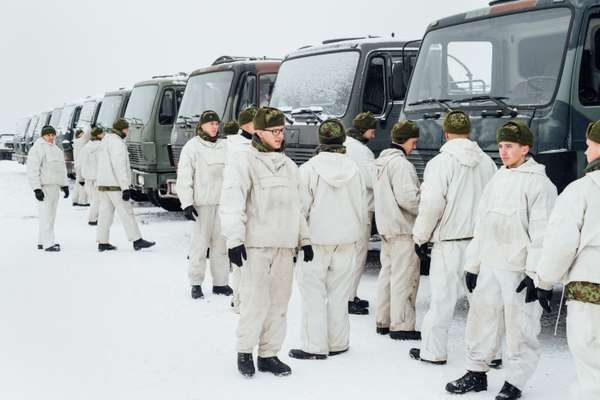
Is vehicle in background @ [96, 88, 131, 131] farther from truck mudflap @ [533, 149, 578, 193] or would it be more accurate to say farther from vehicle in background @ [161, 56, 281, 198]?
truck mudflap @ [533, 149, 578, 193]

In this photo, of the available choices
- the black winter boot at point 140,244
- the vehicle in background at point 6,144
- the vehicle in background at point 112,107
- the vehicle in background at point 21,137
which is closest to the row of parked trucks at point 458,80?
the black winter boot at point 140,244

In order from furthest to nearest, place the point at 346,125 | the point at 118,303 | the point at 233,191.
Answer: the point at 346,125 < the point at 118,303 < the point at 233,191

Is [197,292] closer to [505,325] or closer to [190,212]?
[190,212]

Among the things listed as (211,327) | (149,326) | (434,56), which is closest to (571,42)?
(434,56)

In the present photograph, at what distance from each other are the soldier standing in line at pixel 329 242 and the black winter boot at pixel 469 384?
1.11m

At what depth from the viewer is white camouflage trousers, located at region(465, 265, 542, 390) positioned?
4.38 meters

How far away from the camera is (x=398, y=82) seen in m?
7.67

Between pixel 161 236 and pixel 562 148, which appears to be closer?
pixel 562 148

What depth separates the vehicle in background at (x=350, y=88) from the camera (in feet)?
25.4

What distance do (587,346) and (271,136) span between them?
2472 millimetres

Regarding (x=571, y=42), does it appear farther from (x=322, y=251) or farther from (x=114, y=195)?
(x=114, y=195)

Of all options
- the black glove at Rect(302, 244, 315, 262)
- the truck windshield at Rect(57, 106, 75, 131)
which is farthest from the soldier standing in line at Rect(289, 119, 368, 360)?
the truck windshield at Rect(57, 106, 75, 131)

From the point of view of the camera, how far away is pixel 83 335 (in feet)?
20.1

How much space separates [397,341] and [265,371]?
1231 millimetres
